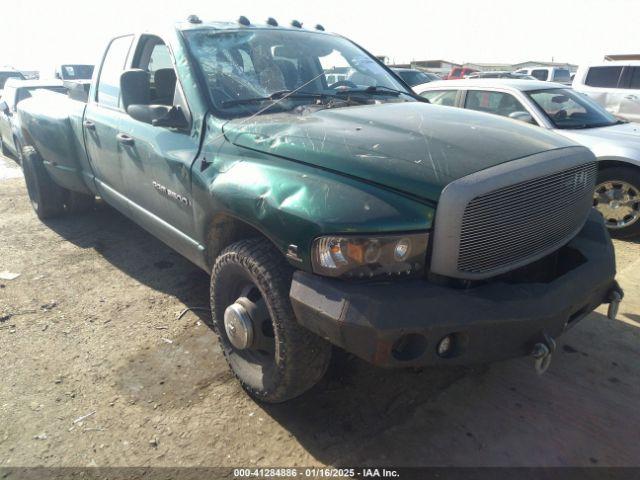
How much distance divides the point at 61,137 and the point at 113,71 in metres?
1.06

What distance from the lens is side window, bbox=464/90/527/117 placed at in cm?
561

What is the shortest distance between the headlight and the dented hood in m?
0.21

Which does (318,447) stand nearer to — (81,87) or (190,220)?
(190,220)

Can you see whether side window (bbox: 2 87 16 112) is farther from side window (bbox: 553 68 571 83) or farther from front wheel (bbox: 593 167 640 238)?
side window (bbox: 553 68 571 83)

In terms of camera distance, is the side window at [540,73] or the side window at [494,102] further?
the side window at [540,73]

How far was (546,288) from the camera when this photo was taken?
2096 mm

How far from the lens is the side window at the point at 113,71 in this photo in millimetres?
3803

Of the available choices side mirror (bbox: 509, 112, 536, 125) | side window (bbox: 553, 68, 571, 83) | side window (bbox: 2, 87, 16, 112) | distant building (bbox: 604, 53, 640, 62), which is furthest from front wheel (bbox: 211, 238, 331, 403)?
side window (bbox: 553, 68, 571, 83)

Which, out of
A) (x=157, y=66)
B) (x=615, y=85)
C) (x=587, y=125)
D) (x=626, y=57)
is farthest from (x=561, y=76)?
(x=157, y=66)

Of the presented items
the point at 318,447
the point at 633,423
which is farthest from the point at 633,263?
the point at 318,447

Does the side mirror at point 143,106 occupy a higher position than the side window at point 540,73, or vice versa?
the side mirror at point 143,106

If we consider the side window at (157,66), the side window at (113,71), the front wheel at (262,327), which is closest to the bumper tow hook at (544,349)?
the front wheel at (262,327)

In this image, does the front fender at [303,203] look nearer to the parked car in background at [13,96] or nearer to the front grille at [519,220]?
the front grille at [519,220]

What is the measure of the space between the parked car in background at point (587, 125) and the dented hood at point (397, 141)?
3.00m
